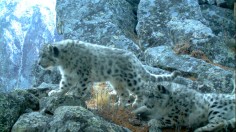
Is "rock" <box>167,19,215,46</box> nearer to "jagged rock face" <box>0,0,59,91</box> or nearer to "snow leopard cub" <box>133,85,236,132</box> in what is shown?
"snow leopard cub" <box>133,85,236,132</box>

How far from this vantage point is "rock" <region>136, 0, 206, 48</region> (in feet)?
53.6

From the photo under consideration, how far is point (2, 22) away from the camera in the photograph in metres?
67.5

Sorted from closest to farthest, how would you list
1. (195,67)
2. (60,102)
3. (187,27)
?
(60,102) < (195,67) < (187,27)

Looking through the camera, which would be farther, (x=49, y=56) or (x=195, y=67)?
(x=195, y=67)

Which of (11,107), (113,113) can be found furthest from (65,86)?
(11,107)

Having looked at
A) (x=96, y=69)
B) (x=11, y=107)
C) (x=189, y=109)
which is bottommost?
(x=11, y=107)

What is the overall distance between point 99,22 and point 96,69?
5651 mm

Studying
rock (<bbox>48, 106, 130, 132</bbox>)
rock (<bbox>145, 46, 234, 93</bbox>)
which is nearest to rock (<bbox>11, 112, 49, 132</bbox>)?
rock (<bbox>48, 106, 130, 132</bbox>)

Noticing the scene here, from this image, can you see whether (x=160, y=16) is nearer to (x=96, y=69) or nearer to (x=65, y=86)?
(x=96, y=69)

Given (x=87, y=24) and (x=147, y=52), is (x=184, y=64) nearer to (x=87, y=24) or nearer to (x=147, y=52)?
(x=147, y=52)

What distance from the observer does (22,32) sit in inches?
2579

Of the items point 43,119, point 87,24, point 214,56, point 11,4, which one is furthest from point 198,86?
point 11,4

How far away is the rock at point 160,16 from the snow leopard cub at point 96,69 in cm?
462

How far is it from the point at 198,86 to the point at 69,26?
20.3 ft
